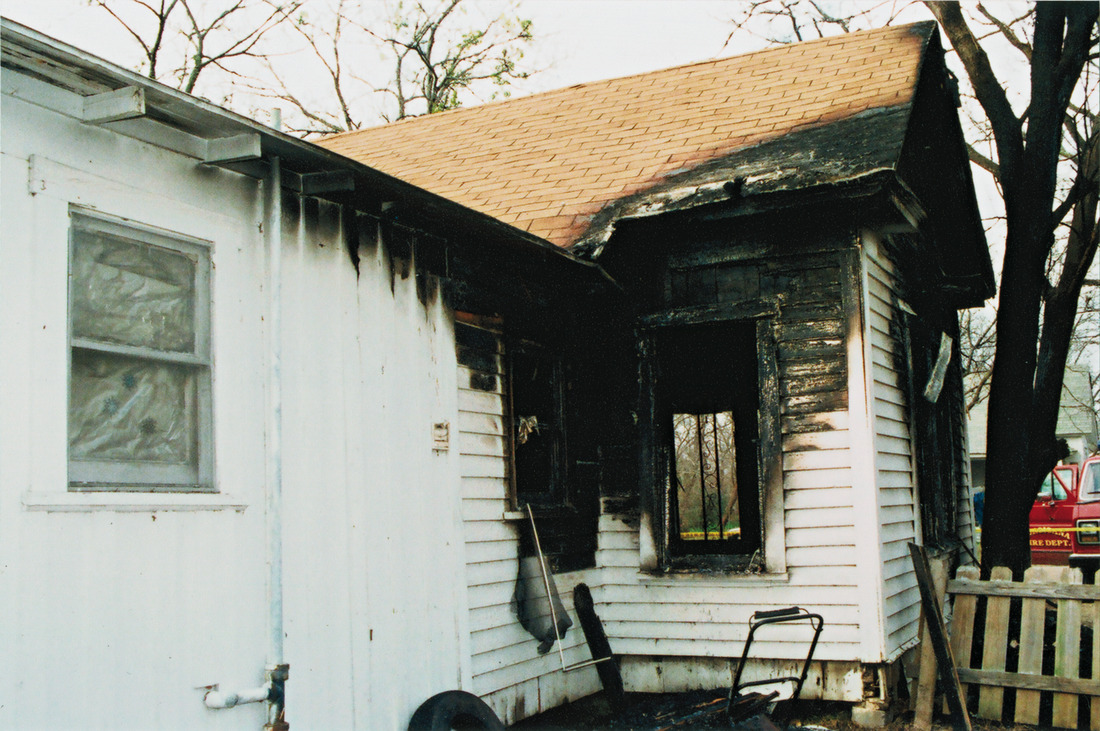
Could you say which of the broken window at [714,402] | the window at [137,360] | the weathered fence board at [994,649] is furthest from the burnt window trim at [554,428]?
the weathered fence board at [994,649]

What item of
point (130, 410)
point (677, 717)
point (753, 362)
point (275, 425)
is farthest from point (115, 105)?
point (753, 362)

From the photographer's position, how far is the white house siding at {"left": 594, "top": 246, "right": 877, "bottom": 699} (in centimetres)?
744

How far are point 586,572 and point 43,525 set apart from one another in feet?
16.1

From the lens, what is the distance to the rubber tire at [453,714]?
571cm

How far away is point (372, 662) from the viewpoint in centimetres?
562

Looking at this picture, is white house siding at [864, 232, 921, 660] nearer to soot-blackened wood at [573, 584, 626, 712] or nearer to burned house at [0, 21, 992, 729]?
burned house at [0, 21, 992, 729]

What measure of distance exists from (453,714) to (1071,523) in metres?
13.6

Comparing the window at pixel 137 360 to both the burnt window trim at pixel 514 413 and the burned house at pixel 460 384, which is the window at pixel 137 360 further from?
the burnt window trim at pixel 514 413

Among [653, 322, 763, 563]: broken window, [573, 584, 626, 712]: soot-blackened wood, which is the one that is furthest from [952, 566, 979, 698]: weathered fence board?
[573, 584, 626, 712]: soot-blackened wood

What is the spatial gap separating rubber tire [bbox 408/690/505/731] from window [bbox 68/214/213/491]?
6.47 ft

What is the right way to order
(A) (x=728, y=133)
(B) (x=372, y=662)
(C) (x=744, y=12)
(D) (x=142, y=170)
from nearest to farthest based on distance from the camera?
(D) (x=142, y=170), (B) (x=372, y=662), (A) (x=728, y=133), (C) (x=744, y=12)

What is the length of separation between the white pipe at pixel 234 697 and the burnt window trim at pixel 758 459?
4.04 m

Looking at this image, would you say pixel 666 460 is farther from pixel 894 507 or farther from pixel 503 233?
pixel 503 233

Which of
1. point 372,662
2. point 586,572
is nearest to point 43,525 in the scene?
point 372,662
